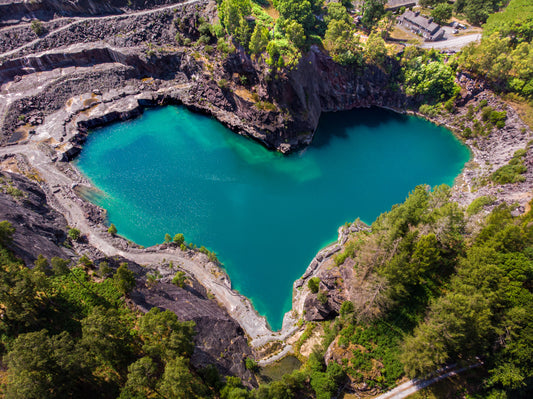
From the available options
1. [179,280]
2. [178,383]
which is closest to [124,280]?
[179,280]

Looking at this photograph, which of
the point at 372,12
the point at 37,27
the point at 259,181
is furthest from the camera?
the point at 372,12

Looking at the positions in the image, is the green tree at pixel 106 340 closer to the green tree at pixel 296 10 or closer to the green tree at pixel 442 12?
the green tree at pixel 296 10

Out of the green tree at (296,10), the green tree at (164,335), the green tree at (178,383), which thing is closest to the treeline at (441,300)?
the green tree at (178,383)

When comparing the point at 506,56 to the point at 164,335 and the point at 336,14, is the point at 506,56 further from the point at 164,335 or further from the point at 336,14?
the point at 164,335

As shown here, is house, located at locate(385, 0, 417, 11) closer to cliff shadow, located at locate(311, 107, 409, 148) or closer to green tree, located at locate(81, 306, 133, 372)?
cliff shadow, located at locate(311, 107, 409, 148)

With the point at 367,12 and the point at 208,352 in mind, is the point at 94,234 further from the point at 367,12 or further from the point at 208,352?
the point at 367,12

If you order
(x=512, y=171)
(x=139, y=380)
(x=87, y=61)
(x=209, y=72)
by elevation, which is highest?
(x=87, y=61)

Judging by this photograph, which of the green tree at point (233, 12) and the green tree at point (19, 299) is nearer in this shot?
the green tree at point (19, 299)
